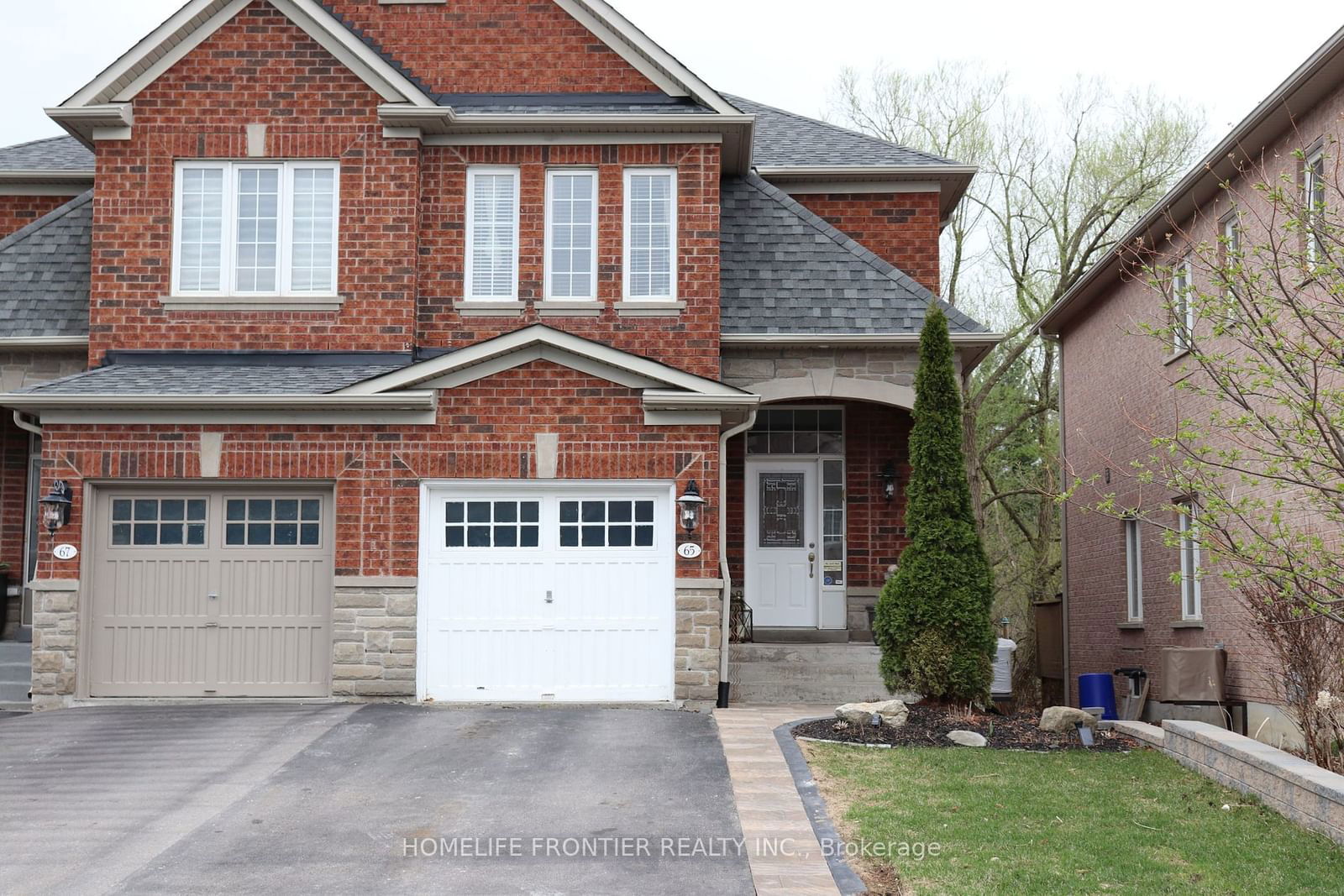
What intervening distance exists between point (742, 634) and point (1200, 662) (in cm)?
488

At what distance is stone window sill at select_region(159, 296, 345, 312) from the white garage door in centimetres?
246

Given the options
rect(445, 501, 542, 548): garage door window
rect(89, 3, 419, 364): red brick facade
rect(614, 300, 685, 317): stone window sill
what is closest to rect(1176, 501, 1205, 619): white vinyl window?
rect(614, 300, 685, 317): stone window sill

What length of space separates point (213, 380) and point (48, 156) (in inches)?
231

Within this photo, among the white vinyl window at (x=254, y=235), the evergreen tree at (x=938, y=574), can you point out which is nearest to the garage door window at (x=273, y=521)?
the white vinyl window at (x=254, y=235)

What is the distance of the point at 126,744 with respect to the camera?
1155 cm

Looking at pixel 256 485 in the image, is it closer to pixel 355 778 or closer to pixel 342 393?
pixel 342 393

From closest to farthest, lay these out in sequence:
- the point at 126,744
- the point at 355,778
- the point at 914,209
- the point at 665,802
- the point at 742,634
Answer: the point at 665,802 < the point at 355,778 < the point at 126,744 < the point at 742,634 < the point at 914,209

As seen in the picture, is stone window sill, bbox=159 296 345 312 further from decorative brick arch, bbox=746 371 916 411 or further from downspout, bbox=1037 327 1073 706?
downspout, bbox=1037 327 1073 706

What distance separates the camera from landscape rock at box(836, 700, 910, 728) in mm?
Result: 11922

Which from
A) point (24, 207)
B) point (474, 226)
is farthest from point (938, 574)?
point (24, 207)

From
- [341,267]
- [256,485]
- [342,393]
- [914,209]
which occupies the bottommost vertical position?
[256,485]

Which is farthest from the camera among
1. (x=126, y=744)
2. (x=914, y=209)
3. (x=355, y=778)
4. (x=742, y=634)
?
(x=914, y=209)

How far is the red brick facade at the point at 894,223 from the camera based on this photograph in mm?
17375

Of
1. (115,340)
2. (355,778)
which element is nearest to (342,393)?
(115,340)
